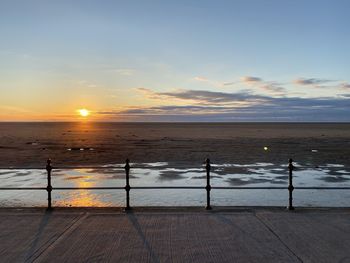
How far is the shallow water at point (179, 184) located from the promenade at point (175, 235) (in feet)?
5.93

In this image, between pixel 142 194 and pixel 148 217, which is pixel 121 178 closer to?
pixel 142 194

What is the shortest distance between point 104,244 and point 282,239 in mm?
3132

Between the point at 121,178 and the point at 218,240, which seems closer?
the point at 218,240

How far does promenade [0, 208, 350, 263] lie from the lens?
6.17 meters

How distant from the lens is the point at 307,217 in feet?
27.9

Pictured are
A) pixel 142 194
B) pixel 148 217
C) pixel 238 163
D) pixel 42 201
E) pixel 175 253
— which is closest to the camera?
pixel 175 253

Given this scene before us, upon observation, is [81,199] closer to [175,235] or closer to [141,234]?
[141,234]

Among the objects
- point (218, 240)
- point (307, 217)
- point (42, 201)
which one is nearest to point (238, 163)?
point (42, 201)

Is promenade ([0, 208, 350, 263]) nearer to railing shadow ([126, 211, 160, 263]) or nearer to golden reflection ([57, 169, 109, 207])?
railing shadow ([126, 211, 160, 263])

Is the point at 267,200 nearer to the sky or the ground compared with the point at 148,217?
nearer to the ground

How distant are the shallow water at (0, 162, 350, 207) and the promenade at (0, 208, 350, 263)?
1806 millimetres

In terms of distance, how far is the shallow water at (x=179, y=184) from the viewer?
46.7ft

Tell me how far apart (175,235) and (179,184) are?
12.2m

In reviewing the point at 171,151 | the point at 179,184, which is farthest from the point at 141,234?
the point at 171,151
